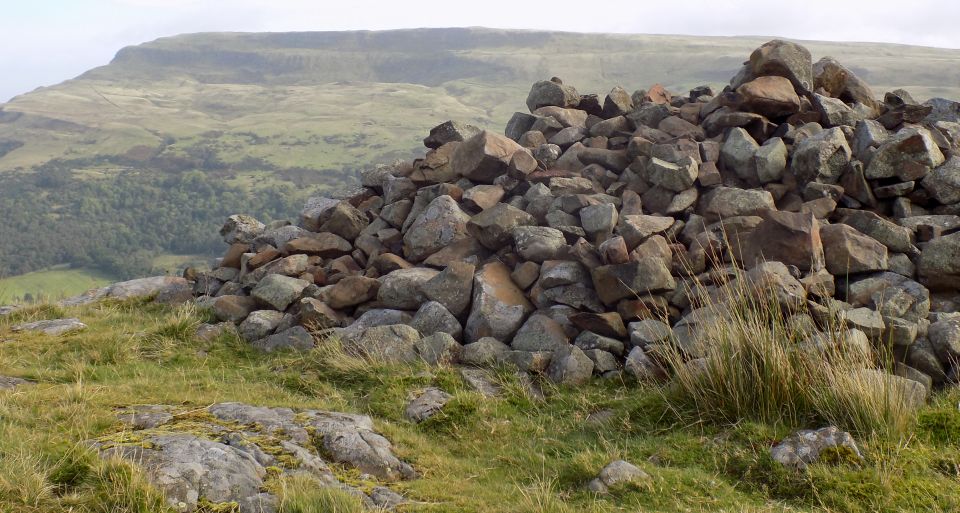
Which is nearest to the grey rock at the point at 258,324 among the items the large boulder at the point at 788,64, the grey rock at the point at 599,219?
the grey rock at the point at 599,219

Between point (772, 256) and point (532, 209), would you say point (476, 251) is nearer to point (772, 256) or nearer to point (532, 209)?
point (532, 209)

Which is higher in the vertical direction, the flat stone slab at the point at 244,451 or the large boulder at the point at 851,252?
the large boulder at the point at 851,252

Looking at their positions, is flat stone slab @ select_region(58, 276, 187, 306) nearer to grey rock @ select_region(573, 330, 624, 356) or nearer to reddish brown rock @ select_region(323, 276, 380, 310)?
reddish brown rock @ select_region(323, 276, 380, 310)

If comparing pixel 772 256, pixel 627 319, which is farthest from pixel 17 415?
pixel 772 256

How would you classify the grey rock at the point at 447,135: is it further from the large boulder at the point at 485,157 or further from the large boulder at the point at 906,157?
the large boulder at the point at 906,157

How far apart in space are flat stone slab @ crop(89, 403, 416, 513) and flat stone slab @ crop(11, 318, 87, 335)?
584cm

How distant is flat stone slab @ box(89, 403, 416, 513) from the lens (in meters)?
5.66

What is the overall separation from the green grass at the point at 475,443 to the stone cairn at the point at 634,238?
903mm

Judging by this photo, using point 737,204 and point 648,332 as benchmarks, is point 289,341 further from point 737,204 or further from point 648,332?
point 737,204

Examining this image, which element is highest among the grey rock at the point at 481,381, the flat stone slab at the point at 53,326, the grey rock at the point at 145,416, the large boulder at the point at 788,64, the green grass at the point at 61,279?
the large boulder at the point at 788,64

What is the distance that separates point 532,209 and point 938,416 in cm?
710

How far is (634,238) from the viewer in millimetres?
11039

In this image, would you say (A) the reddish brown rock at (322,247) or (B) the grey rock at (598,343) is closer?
(B) the grey rock at (598,343)

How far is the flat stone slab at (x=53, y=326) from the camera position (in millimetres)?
12273
